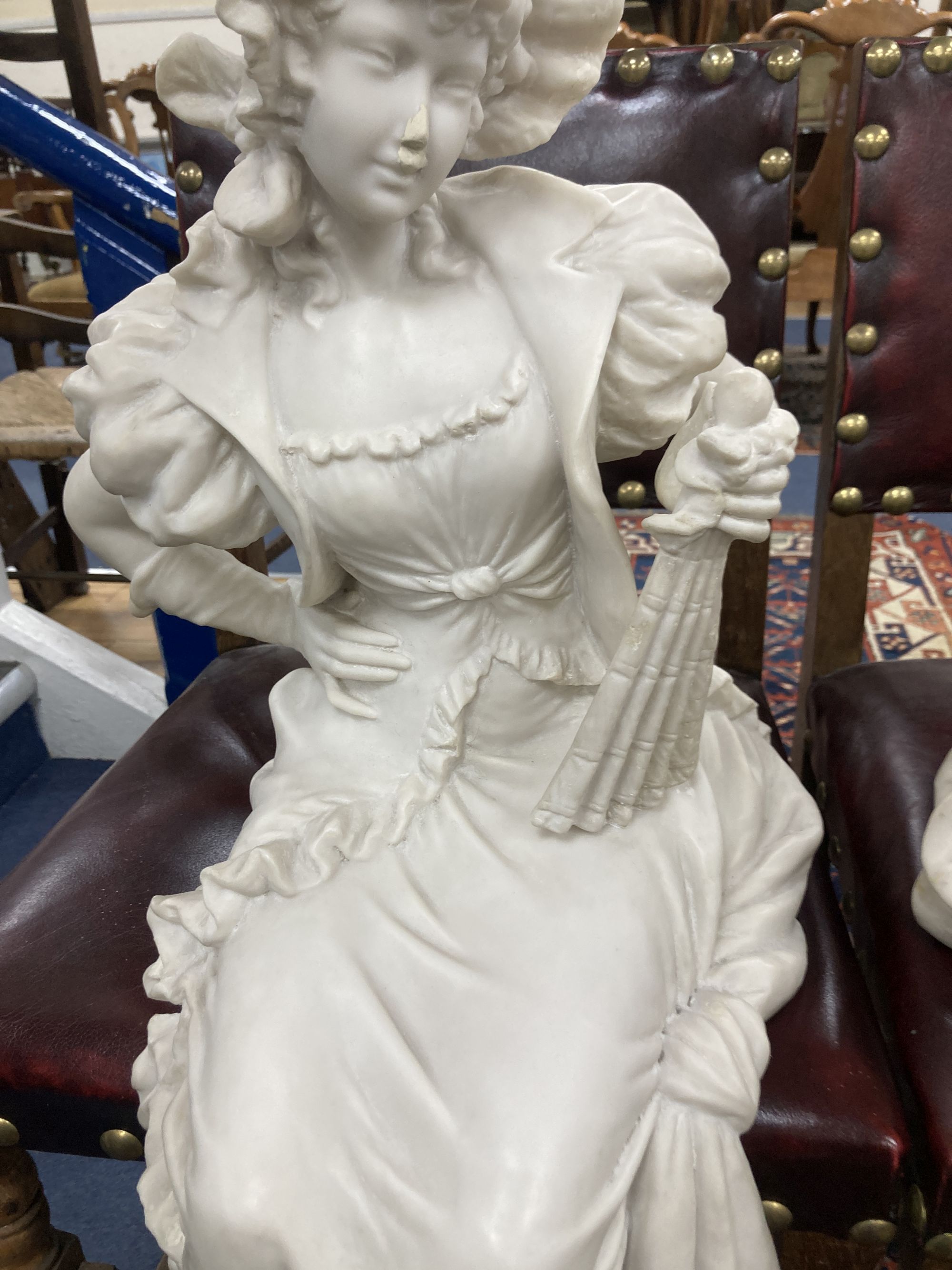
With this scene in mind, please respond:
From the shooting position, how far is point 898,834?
0.91 meters

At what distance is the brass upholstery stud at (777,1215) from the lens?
737 mm

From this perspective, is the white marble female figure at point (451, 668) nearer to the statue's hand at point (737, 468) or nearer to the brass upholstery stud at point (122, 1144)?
the statue's hand at point (737, 468)

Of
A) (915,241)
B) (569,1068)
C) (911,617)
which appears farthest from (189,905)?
(911,617)

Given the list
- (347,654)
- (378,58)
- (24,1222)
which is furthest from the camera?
(24,1222)

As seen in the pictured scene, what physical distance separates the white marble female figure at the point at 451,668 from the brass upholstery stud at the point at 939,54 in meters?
0.42

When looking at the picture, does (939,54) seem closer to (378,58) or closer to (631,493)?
(631,493)

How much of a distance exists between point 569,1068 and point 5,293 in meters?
2.46

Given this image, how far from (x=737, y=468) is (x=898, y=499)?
549mm

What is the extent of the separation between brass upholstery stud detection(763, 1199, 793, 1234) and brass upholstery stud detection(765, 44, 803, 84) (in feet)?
3.05

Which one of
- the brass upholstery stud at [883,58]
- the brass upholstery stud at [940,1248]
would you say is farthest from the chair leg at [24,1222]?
the brass upholstery stud at [883,58]

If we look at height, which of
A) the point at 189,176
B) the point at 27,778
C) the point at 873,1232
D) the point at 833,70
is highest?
the point at 833,70

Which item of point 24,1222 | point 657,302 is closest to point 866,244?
point 657,302

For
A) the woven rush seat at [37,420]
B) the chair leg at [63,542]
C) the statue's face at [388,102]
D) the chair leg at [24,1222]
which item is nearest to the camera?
the statue's face at [388,102]

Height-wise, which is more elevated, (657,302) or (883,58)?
(883,58)
